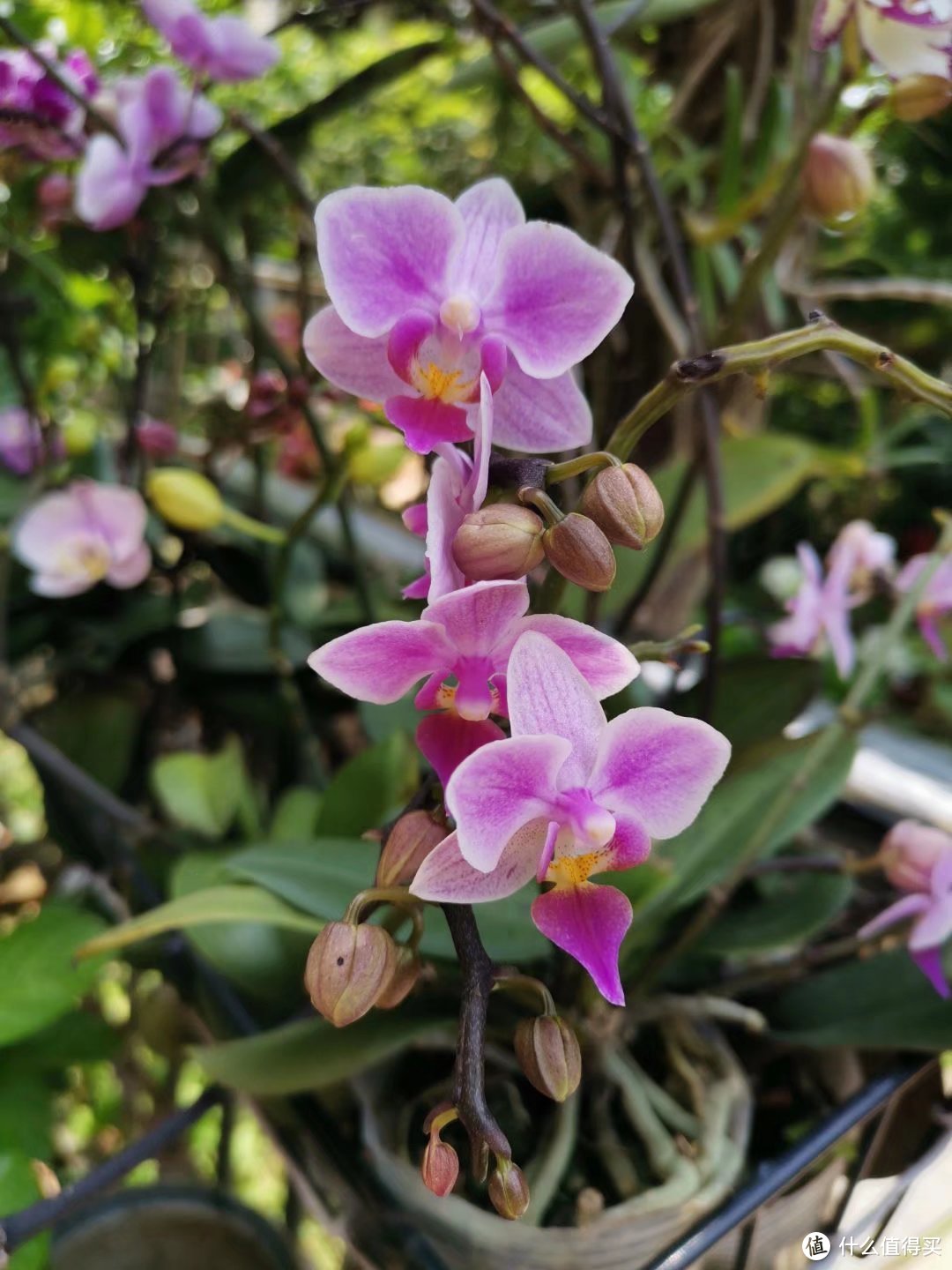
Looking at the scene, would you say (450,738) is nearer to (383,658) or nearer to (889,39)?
(383,658)

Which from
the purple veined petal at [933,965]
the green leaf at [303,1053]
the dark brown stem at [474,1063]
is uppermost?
the dark brown stem at [474,1063]

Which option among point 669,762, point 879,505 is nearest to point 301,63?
point 879,505

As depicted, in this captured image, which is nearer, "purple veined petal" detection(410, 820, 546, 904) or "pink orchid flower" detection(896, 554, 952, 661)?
"purple veined petal" detection(410, 820, 546, 904)

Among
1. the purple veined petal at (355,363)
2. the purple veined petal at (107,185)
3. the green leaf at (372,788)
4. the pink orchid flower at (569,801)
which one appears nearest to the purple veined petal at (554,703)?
the pink orchid flower at (569,801)

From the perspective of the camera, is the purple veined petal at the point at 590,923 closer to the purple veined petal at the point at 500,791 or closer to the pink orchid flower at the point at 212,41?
the purple veined petal at the point at 500,791

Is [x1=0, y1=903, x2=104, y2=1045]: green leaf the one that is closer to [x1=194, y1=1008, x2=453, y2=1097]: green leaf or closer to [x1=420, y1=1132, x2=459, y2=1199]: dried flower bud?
[x1=194, y1=1008, x2=453, y2=1097]: green leaf

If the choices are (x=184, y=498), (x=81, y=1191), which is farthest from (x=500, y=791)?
(x=184, y=498)

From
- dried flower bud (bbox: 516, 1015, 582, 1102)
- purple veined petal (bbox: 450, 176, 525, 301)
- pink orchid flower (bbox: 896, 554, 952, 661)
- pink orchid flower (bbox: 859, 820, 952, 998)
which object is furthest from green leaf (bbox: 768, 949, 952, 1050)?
purple veined petal (bbox: 450, 176, 525, 301)
